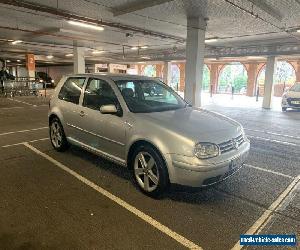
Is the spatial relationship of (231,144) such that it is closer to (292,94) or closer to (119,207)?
(119,207)

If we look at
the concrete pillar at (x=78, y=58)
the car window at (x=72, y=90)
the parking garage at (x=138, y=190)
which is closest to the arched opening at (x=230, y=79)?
the concrete pillar at (x=78, y=58)

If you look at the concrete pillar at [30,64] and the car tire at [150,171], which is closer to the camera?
the car tire at [150,171]

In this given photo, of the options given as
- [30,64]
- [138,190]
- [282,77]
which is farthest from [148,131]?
[282,77]

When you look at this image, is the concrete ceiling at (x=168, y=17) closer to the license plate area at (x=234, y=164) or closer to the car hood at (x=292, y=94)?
the car hood at (x=292, y=94)

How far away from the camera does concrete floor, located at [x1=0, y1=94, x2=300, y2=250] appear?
2.63 meters

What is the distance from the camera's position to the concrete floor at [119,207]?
2.63 m

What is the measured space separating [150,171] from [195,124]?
886mm

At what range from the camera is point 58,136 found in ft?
17.5

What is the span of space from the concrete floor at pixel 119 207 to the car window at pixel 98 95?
1.12 meters

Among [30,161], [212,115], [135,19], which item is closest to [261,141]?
[212,115]

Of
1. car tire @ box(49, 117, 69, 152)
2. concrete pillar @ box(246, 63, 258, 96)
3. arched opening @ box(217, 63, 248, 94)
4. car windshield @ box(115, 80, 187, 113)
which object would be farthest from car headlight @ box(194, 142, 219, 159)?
arched opening @ box(217, 63, 248, 94)

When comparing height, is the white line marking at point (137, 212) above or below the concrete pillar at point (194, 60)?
below

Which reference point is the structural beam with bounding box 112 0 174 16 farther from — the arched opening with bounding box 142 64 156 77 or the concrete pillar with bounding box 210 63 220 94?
the arched opening with bounding box 142 64 156 77

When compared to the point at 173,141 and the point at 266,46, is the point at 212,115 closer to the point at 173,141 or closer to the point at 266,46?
the point at 173,141
